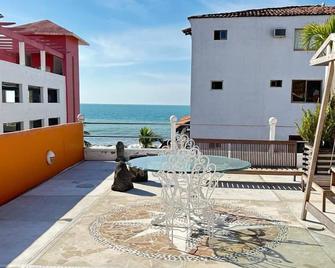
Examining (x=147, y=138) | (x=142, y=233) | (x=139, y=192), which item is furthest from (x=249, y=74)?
(x=142, y=233)

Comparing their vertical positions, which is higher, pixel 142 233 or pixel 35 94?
pixel 35 94

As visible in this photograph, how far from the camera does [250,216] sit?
5543 mm

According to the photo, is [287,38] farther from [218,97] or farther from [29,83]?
[29,83]

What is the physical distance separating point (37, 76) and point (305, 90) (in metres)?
13.0

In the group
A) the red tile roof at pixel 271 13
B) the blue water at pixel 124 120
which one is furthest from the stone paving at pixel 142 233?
the red tile roof at pixel 271 13

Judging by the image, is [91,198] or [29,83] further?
[29,83]

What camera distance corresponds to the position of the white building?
47.7 ft

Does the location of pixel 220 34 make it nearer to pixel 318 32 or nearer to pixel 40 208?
pixel 318 32

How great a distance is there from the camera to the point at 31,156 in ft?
25.0

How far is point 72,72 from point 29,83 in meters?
6.09

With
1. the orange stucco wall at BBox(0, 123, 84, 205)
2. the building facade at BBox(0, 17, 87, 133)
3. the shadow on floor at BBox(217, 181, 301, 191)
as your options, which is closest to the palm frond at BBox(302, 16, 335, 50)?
the shadow on floor at BBox(217, 181, 301, 191)

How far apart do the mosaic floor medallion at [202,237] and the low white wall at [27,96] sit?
415 inches

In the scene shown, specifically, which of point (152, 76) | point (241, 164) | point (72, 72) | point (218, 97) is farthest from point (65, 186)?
point (152, 76)

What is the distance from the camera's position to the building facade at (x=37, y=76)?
47.7 feet
